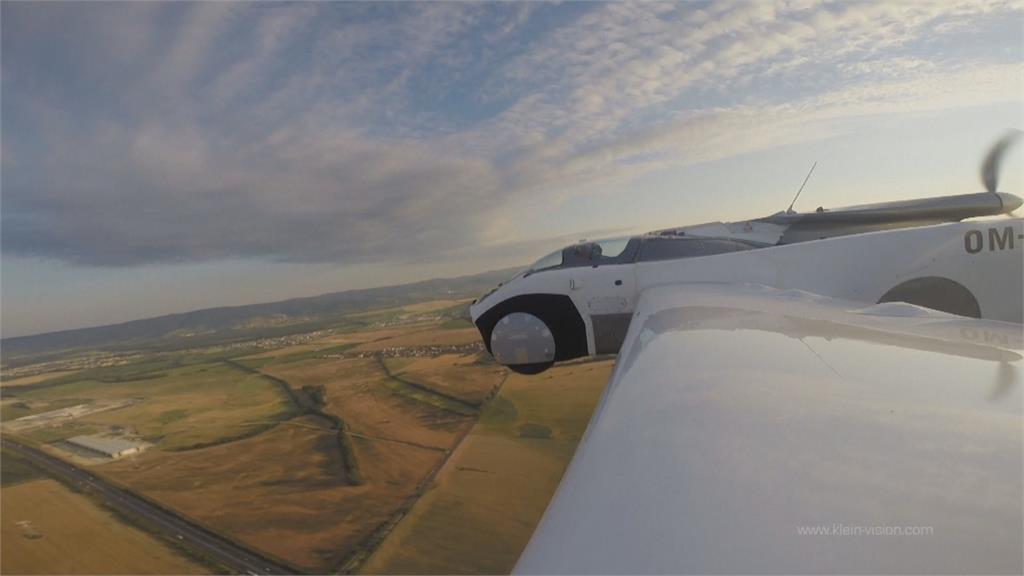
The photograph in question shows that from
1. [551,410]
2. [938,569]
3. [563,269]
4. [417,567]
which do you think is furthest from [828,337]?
[551,410]

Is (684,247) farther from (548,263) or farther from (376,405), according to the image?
(376,405)

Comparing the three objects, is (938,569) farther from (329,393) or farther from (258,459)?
(329,393)

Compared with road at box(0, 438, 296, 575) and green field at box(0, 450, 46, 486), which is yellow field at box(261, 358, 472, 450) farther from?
green field at box(0, 450, 46, 486)

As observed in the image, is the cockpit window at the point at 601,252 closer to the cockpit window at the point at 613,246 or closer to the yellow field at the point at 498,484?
the cockpit window at the point at 613,246

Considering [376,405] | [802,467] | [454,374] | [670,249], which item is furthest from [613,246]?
[376,405]

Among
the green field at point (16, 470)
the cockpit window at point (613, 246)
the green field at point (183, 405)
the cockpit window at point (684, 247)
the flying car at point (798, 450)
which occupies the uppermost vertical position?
the cockpit window at point (613, 246)

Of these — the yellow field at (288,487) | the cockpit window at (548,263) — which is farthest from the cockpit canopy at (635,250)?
the yellow field at (288,487)
